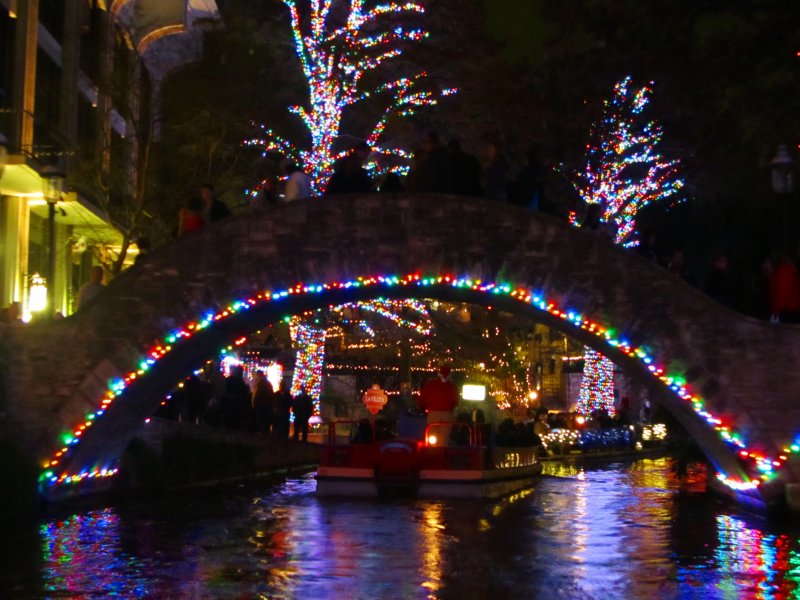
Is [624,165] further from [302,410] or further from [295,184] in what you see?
[295,184]

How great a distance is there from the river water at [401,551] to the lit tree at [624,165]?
14211 mm

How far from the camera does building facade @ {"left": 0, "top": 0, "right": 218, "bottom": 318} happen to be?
1024 inches

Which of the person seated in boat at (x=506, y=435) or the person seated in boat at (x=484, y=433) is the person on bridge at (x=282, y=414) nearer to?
the person seated in boat at (x=506, y=435)

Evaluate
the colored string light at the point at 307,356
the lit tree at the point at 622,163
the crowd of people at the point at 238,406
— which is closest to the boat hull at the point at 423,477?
the crowd of people at the point at 238,406

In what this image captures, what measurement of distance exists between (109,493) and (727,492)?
394 inches

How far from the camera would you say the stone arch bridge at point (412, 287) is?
17625mm

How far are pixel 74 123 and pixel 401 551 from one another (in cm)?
1946

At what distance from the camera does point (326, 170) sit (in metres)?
31.6

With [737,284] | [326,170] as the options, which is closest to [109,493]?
[737,284]

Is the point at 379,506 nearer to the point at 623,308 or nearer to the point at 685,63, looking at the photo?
the point at 623,308

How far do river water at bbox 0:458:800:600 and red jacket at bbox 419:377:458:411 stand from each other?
2694 millimetres

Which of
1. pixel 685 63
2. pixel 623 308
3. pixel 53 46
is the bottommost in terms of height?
pixel 623 308

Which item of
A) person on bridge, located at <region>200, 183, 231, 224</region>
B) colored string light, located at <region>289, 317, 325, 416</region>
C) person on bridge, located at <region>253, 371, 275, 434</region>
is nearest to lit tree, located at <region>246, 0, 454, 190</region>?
colored string light, located at <region>289, 317, 325, 416</region>

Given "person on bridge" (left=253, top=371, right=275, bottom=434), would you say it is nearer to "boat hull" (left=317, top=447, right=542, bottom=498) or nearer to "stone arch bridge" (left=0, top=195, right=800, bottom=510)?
"boat hull" (left=317, top=447, right=542, bottom=498)
